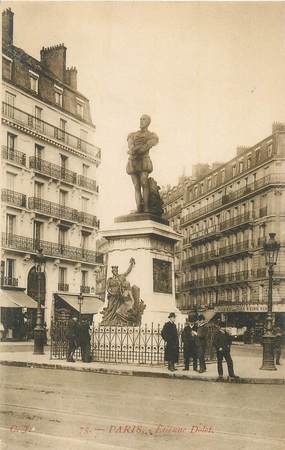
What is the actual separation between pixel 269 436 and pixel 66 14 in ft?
24.6

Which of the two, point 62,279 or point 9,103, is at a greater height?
point 9,103

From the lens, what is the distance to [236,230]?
147ft

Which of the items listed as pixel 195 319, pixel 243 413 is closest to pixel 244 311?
pixel 195 319

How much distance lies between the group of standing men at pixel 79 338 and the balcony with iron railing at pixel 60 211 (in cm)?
1953

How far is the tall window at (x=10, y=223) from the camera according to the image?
108 feet

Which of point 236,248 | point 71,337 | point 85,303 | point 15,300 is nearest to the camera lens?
point 71,337

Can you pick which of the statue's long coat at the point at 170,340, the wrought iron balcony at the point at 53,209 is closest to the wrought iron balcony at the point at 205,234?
the wrought iron balcony at the point at 53,209

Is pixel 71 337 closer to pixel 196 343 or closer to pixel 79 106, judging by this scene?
pixel 196 343

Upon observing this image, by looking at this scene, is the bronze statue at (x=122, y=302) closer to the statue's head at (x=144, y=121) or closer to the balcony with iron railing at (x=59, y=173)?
the statue's head at (x=144, y=121)

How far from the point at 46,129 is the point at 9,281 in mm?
8618

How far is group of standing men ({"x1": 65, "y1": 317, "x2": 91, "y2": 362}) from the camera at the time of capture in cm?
1536

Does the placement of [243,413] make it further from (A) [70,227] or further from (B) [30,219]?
(A) [70,227]

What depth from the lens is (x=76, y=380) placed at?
41.2 feet

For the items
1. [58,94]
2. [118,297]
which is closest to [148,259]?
[118,297]
